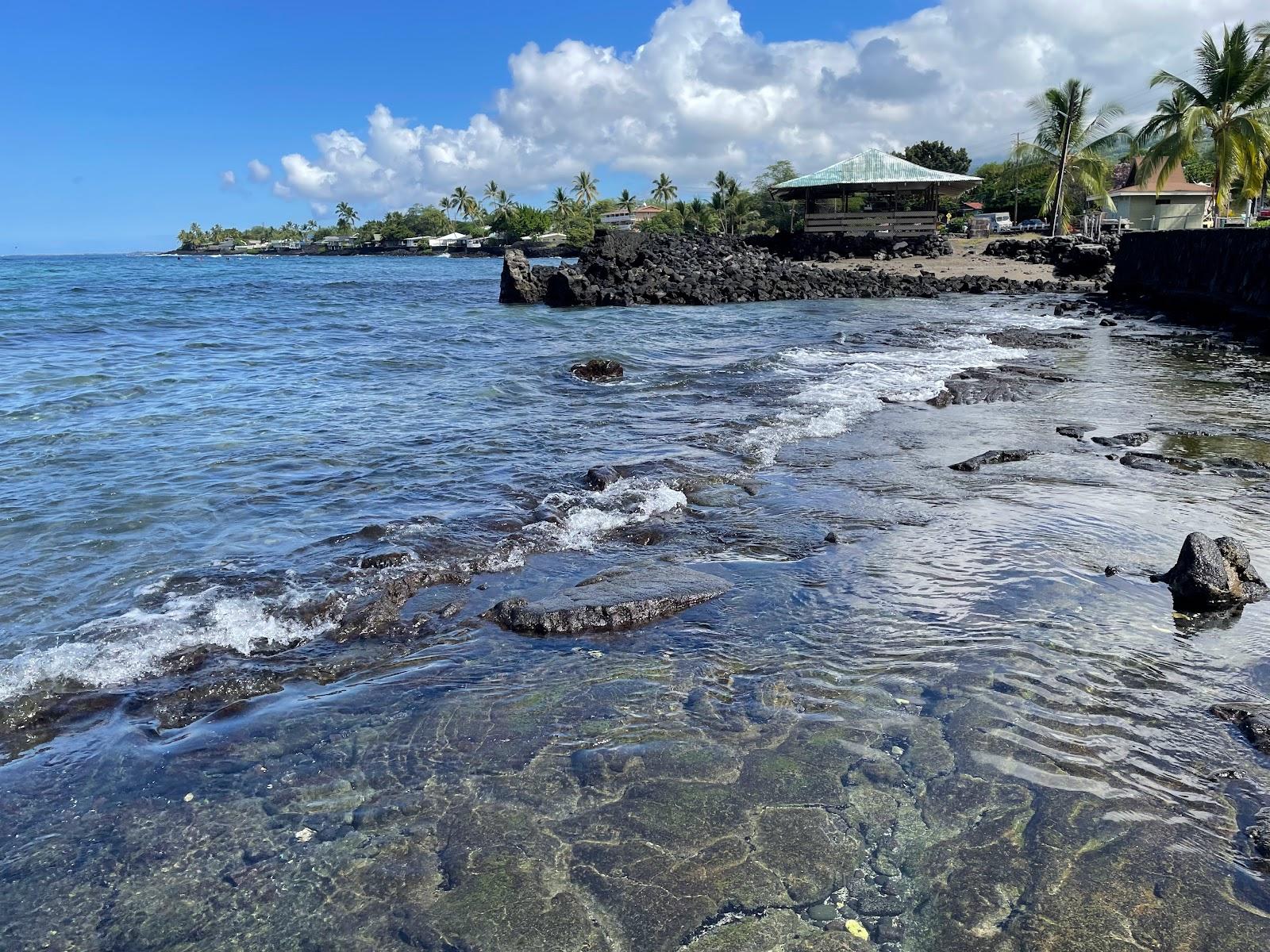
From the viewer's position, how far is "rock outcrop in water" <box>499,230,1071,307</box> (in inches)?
1315

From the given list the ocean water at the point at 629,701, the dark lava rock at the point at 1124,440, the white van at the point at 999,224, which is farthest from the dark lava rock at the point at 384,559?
the white van at the point at 999,224

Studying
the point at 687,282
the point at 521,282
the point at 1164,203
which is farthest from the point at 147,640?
the point at 1164,203

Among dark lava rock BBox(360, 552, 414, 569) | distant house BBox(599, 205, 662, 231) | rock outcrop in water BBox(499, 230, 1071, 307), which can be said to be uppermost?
distant house BBox(599, 205, 662, 231)

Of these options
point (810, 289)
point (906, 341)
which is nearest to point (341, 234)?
point (810, 289)

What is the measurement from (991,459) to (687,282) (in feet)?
87.8

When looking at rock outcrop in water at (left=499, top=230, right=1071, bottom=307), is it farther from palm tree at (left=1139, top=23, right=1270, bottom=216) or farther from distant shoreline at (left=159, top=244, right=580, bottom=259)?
distant shoreline at (left=159, top=244, right=580, bottom=259)

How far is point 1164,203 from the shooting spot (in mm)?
48656

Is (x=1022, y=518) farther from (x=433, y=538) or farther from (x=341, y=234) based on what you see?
(x=341, y=234)

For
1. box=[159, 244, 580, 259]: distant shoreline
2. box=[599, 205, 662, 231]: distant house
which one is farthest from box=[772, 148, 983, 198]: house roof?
box=[599, 205, 662, 231]: distant house

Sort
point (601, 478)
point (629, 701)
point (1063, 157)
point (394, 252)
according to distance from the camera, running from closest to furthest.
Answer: point (629, 701)
point (601, 478)
point (1063, 157)
point (394, 252)

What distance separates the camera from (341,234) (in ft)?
574

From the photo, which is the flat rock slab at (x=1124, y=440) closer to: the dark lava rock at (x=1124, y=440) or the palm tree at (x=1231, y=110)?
the dark lava rock at (x=1124, y=440)

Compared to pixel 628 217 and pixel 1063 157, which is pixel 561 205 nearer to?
pixel 628 217

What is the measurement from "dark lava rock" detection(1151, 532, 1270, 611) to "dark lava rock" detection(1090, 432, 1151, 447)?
427 centimetres
